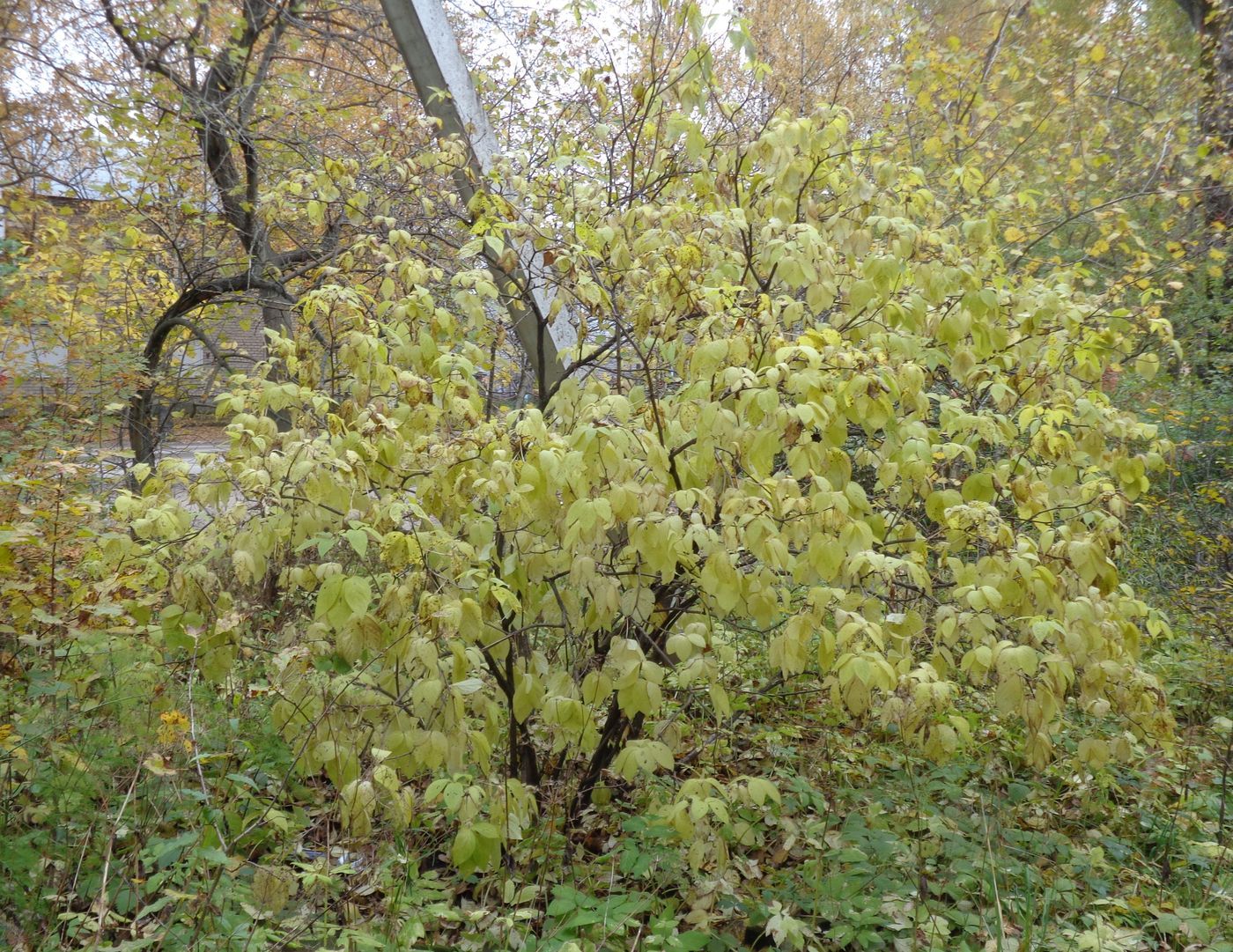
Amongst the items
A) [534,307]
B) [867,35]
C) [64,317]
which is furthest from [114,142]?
[867,35]

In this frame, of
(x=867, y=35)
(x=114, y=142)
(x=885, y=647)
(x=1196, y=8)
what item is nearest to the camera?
(x=885, y=647)

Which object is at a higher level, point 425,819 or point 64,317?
point 64,317

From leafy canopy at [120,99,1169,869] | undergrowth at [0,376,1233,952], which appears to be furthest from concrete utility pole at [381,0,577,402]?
undergrowth at [0,376,1233,952]

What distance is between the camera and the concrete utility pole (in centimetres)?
386

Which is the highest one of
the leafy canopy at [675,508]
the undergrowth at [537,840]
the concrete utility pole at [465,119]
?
the concrete utility pole at [465,119]

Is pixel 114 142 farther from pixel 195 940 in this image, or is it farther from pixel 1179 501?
pixel 1179 501

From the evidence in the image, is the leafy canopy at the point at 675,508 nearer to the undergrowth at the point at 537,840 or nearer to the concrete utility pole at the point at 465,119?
the undergrowth at the point at 537,840

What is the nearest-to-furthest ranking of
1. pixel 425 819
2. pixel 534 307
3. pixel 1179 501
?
pixel 425 819 → pixel 534 307 → pixel 1179 501

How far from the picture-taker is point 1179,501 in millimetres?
6719

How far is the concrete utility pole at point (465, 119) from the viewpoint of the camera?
3863 mm

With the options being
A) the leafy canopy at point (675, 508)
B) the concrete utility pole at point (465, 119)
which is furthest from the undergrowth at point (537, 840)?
the concrete utility pole at point (465, 119)

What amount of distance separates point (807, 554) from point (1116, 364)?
2.32 m

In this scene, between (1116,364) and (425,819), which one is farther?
(1116,364)

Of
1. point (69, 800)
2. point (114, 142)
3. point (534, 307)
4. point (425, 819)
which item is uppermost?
point (114, 142)
